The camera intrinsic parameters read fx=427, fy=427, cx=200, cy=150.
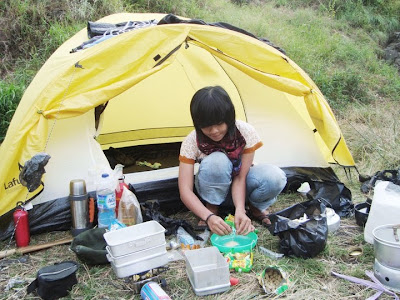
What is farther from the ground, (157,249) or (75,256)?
(157,249)

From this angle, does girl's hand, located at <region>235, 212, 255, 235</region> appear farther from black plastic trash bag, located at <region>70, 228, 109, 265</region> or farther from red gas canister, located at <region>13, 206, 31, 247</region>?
red gas canister, located at <region>13, 206, 31, 247</region>

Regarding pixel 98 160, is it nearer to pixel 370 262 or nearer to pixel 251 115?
pixel 251 115

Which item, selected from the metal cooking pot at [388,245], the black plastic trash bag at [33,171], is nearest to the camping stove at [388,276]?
the metal cooking pot at [388,245]

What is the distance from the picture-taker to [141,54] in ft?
8.16

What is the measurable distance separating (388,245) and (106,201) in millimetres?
1425

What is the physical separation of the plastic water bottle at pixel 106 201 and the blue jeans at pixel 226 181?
19.4 inches

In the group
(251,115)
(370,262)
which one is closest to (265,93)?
(251,115)

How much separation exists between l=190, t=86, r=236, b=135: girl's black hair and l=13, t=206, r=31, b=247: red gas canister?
107 cm

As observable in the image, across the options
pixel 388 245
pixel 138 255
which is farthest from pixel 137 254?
pixel 388 245

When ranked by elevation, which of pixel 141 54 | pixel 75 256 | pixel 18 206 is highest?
pixel 141 54

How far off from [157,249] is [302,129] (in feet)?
5.36

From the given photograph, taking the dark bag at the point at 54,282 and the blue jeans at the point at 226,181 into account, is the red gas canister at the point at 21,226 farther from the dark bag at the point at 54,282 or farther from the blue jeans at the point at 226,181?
the blue jeans at the point at 226,181

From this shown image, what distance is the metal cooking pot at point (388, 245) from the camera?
180cm

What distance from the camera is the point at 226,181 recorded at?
2.38 m
